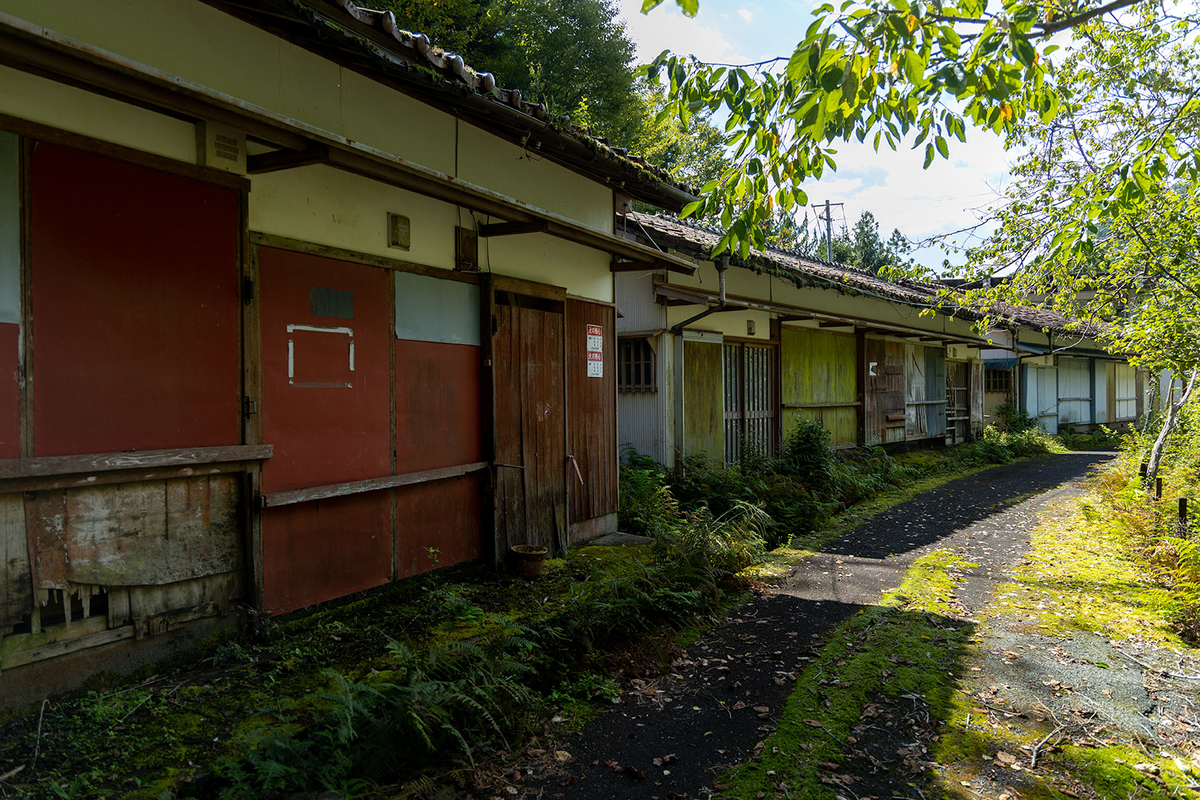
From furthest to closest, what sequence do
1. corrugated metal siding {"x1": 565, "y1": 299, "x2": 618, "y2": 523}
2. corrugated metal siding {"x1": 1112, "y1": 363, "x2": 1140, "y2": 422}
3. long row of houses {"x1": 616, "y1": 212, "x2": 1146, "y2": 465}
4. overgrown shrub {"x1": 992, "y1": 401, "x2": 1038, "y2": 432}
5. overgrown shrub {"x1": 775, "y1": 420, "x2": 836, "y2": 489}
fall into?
corrugated metal siding {"x1": 1112, "y1": 363, "x2": 1140, "y2": 422}
overgrown shrub {"x1": 992, "y1": 401, "x2": 1038, "y2": 432}
overgrown shrub {"x1": 775, "y1": 420, "x2": 836, "y2": 489}
long row of houses {"x1": 616, "y1": 212, "x2": 1146, "y2": 465}
corrugated metal siding {"x1": 565, "y1": 299, "x2": 618, "y2": 523}

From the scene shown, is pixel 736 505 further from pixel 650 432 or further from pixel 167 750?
pixel 167 750

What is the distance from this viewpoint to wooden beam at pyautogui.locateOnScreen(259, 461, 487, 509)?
14.1 ft

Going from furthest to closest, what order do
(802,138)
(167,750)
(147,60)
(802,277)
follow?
(802,277) < (802,138) < (147,60) < (167,750)

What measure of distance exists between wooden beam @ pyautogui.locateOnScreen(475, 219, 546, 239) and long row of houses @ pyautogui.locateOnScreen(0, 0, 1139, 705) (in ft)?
0.09

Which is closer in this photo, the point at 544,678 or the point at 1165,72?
the point at 544,678

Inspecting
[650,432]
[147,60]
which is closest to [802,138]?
[147,60]

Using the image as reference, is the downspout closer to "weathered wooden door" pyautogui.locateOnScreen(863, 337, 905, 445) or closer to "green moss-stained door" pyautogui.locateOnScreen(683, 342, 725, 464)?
"green moss-stained door" pyautogui.locateOnScreen(683, 342, 725, 464)

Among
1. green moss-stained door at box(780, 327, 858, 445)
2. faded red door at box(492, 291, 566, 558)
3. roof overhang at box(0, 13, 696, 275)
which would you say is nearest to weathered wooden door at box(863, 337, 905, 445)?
green moss-stained door at box(780, 327, 858, 445)

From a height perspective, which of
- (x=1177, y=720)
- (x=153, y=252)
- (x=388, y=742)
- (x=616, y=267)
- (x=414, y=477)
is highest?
(x=616, y=267)

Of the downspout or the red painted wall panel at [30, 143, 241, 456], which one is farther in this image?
the downspout

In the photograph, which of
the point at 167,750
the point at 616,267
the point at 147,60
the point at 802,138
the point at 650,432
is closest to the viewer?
the point at 167,750

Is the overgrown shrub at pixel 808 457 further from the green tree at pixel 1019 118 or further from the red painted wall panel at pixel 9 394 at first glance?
the red painted wall panel at pixel 9 394

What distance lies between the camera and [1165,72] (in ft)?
26.2

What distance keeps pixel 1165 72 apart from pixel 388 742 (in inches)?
417
